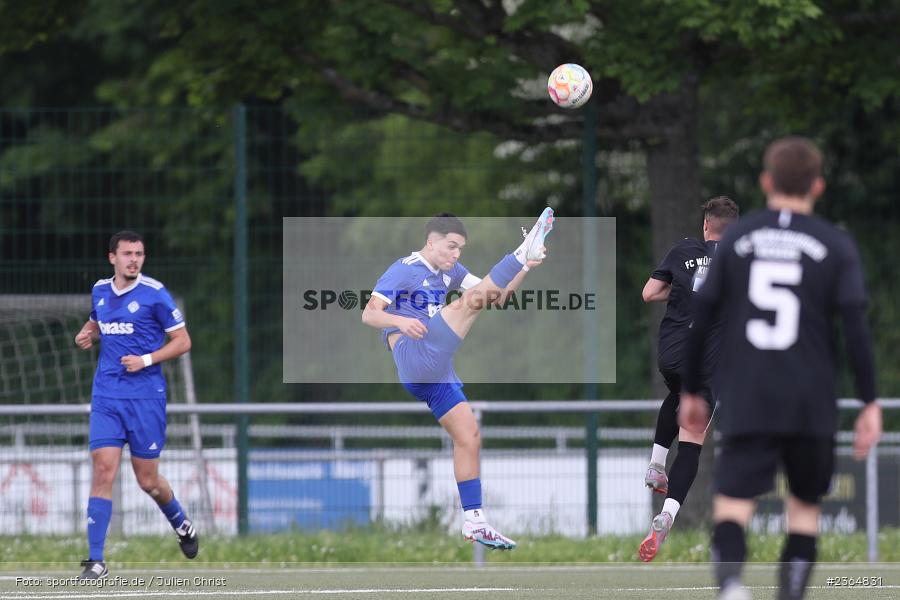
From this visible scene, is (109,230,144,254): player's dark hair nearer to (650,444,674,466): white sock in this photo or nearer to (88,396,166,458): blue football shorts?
(88,396,166,458): blue football shorts

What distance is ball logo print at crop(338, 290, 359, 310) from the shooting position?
14.0 metres

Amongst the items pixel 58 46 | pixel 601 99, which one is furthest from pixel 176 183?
pixel 58 46

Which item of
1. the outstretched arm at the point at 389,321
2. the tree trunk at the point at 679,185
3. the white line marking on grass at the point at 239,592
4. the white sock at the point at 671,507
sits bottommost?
the white line marking on grass at the point at 239,592

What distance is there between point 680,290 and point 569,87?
210 cm

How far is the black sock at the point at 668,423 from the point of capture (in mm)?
8875

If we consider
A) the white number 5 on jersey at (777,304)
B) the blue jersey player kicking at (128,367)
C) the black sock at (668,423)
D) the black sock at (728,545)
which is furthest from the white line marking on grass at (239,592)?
the white number 5 on jersey at (777,304)

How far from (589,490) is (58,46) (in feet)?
58.1

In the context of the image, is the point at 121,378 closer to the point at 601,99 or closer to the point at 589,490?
the point at 589,490

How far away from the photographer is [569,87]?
993cm

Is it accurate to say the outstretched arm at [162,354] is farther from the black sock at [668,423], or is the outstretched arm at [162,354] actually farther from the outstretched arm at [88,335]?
the black sock at [668,423]

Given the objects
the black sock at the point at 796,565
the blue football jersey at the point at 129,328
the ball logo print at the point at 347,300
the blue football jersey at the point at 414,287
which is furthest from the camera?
the ball logo print at the point at 347,300

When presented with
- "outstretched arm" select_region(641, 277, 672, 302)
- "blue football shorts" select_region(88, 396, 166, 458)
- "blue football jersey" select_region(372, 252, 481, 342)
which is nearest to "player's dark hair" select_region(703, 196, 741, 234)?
"outstretched arm" select_region(641, 277, 672, 302)

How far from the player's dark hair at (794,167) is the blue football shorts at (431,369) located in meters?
3.87

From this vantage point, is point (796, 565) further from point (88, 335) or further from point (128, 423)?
point (88, 335)
